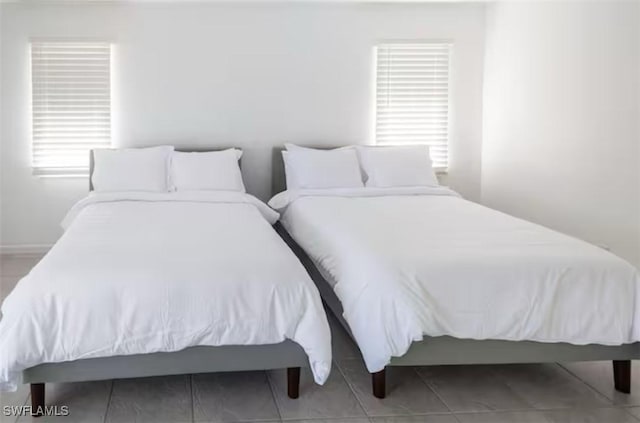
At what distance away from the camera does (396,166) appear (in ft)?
18.1

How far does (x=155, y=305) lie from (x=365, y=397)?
1007 millimetres

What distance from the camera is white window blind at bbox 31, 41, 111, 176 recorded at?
5.61m

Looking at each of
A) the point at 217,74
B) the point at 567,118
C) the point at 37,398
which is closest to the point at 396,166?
the point at 567,118

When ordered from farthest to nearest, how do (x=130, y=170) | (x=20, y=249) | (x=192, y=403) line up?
(x=20, y=249) < (x=130, y=170) < (x=192, y=403)

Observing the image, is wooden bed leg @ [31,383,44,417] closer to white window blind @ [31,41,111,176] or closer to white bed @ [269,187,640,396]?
white bed @ [269,187,640,396]

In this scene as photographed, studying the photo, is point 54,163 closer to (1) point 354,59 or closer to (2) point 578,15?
(1) point 354,59

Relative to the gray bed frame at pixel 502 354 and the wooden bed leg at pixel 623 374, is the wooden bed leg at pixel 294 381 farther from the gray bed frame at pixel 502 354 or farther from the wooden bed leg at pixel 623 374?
the wooden bed leg at pixel 623 374

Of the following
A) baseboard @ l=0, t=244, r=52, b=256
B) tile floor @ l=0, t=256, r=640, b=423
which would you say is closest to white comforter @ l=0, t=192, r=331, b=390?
tile floor @ l=0, t=256, r=640, b=423

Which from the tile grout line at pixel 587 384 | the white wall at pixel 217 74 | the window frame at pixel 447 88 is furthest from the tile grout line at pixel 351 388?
the window frame at pixel 447 88

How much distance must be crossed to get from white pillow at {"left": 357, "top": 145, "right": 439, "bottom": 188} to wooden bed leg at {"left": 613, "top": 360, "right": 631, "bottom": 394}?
2.61 metres

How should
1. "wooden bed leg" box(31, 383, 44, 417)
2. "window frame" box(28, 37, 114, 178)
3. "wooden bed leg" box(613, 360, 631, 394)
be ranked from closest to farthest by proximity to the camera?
"wooden bed leg" box(31, 383, 44, 417)
"wooden bed leg" box(613, 360, 631, 394)
"window frame" box(28, 37, 114, 178)

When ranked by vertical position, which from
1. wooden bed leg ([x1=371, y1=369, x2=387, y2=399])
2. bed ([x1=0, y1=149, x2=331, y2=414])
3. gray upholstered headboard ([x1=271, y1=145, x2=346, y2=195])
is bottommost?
wooden bed leg ([x1=371, y1=369, x2=387, y2=399])

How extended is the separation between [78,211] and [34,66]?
5.04 feet

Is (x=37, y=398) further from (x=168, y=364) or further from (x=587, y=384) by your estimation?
(x=587, y=384)
